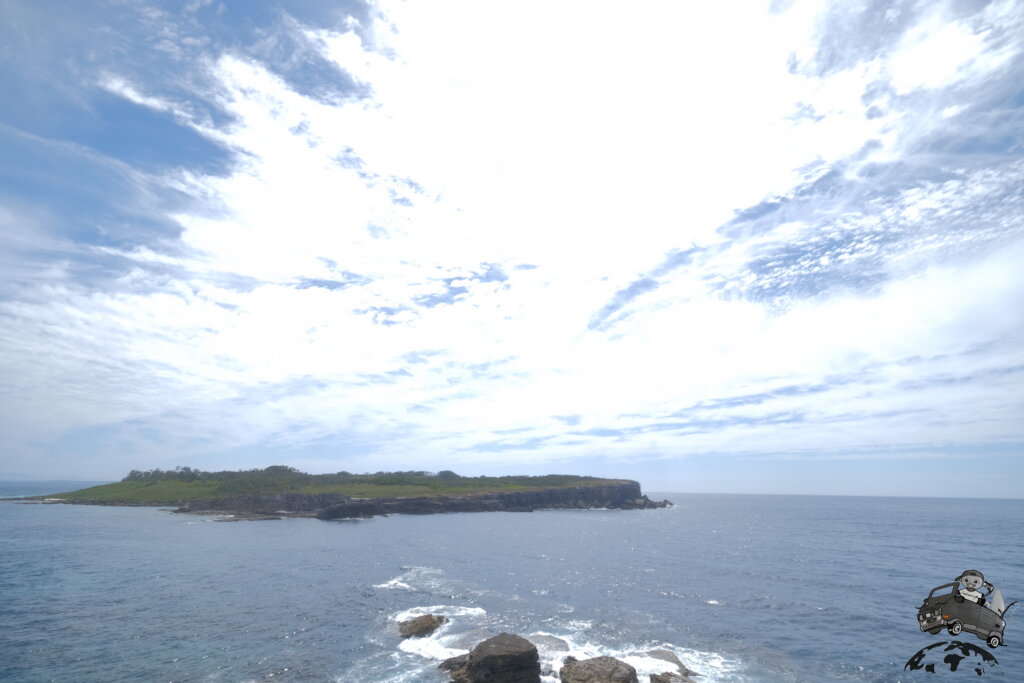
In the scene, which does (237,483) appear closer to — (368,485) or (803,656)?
(368,485)

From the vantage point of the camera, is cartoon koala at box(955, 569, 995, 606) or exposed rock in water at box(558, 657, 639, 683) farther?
exposed rock in water at box(558, 657, 639, 683)

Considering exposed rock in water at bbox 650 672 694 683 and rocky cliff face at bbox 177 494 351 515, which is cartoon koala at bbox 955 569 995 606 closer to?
exposed rock in water at bbox 650 672 694 683

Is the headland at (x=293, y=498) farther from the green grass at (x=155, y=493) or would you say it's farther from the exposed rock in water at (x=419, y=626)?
the exposed rock in water at (x=419, y=626)

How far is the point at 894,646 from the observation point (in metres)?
40.6

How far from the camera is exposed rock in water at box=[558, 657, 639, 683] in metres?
31.3

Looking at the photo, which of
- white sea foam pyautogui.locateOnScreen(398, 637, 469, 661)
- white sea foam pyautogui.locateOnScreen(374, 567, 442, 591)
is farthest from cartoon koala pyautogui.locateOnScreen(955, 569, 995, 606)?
white sea foam pyautogui.locateOnScreen(374, 567, 442, 591)

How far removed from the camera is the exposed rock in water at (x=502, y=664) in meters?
32.1

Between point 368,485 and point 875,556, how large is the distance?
506ft

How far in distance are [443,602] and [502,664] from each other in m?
22.3

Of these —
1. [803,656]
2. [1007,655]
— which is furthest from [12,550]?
[1007,655]

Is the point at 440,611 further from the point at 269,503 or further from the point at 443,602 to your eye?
the point at 269,503

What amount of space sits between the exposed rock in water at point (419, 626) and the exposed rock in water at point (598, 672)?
13.5 m

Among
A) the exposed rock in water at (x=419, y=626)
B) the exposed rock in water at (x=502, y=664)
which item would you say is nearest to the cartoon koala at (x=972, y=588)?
the exposed rock in water at (x=502, y=664)

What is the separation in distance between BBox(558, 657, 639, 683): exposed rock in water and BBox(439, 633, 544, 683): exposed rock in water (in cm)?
188
